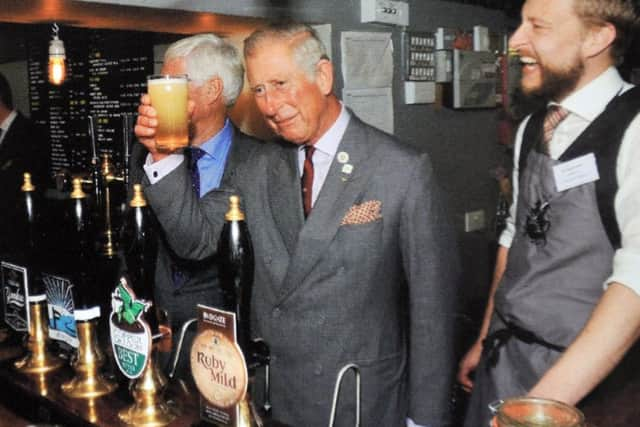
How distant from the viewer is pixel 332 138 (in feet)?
6.28

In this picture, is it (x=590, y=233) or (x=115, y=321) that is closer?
(x=115, y=321)

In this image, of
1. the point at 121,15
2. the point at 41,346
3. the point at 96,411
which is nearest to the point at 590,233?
the point at 96,411

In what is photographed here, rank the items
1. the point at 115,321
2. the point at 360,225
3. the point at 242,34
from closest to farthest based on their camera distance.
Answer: the point at 115,321, the point at 360,225, the point at 242,34

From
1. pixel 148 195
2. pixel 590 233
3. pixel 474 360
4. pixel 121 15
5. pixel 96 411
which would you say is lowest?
pixel 474 360

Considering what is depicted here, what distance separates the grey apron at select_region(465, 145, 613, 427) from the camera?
5.30 feet

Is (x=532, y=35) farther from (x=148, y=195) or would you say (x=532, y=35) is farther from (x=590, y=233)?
(x=148, y=195)

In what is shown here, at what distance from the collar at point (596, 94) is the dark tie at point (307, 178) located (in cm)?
72

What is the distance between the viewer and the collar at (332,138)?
75.0 inches

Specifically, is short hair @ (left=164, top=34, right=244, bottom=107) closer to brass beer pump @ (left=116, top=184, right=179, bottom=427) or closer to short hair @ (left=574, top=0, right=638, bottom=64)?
brass beer pump @ (left=116, top=184, right=179, bottom=427)

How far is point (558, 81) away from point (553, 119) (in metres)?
0.12

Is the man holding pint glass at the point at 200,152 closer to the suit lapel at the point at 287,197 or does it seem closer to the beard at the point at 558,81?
the suit lapel at the point at 287,197

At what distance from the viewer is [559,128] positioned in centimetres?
178

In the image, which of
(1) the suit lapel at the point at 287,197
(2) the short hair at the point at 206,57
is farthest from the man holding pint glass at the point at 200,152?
(1) the suit lapel at the point at 287,197

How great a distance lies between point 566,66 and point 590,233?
43cm
